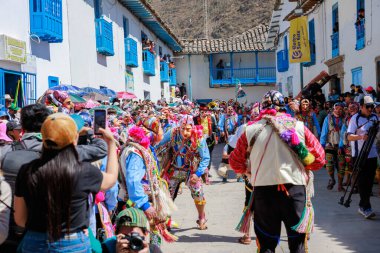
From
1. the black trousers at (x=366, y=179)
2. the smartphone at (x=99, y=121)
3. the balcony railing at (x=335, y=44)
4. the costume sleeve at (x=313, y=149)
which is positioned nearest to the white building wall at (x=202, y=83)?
the balcony railing at (x=335, y=44)

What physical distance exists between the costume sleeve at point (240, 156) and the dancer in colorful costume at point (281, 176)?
0.09m

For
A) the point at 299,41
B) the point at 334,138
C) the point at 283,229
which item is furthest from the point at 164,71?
the point at 283,229

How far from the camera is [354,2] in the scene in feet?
57.8

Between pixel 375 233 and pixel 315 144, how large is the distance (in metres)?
2.78

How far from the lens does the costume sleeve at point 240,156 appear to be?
5.25 metres

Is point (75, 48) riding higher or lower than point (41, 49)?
higher

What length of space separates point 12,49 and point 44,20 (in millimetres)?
1454

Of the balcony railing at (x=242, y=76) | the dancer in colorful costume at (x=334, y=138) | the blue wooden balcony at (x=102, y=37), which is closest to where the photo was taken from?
the dancer in colorful costume at (x=334, y=138)

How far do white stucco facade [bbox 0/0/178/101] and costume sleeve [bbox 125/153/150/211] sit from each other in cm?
612

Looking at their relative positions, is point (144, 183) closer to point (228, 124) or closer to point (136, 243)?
point (136, 243)

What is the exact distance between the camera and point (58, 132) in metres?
3.15

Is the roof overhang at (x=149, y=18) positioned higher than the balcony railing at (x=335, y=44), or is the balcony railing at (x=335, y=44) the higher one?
the roof overhang at (x=149, y=18)

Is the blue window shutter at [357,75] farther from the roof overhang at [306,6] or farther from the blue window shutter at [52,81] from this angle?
the blue window shutter at [52,81]

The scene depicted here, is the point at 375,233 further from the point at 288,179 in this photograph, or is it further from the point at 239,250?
the point at 288,179
